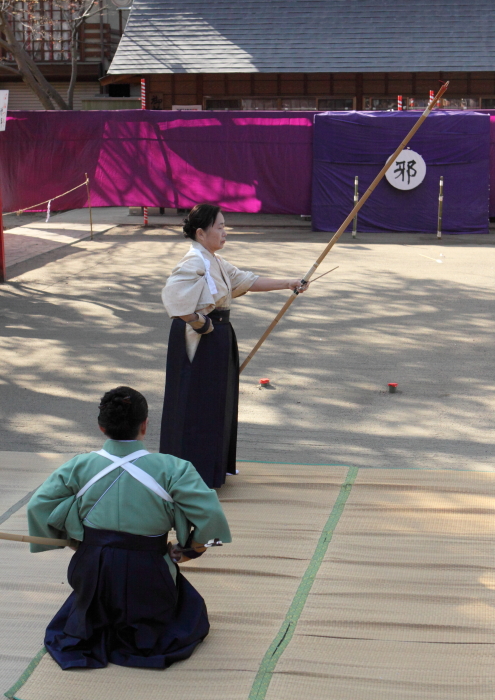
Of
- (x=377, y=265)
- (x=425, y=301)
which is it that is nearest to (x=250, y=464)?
(x=425, y=301)

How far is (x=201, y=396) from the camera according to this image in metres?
4.23

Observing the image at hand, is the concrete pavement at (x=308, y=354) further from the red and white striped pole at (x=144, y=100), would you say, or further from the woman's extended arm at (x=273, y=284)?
the red and white striped pole at (x=144, y=100)

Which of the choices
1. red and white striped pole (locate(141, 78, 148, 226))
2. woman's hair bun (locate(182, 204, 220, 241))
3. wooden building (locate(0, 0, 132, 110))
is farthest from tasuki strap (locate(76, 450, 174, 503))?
wooden building (locate(0, 0, 132, 110))

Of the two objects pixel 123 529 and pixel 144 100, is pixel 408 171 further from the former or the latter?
pixel 123 529

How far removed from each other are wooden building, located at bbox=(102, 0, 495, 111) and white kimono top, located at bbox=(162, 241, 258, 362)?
13.0 metres

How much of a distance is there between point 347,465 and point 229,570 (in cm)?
142

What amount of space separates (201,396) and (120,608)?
5.21ft

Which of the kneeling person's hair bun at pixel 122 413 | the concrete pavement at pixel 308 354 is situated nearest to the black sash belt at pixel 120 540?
the kneeling person's hair bun at pixel 122 413

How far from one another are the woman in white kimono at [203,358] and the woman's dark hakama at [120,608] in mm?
1408

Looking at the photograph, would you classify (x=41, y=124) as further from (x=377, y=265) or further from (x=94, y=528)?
(x=94, y=528)

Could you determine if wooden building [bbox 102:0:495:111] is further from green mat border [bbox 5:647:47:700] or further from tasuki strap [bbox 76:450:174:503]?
green mat border [bbox 5:647:47:700]

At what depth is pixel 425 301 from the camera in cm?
915

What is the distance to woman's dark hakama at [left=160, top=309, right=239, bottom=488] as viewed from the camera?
4203 millimetres

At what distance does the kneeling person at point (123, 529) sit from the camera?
2.77 metres
